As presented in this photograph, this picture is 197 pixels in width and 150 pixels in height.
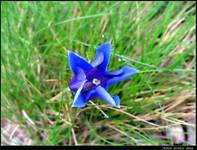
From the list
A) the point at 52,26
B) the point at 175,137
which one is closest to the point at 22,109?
the point at 52,26

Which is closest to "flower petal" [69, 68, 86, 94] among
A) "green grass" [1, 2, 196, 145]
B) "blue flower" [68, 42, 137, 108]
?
"blue flower" [68, 42, 137, 108]

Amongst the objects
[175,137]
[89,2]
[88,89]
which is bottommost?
[175,137]

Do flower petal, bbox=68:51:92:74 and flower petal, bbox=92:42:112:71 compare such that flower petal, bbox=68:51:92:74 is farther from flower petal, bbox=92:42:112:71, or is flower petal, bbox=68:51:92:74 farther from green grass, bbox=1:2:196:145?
green grass, bbox=1:2:196:145

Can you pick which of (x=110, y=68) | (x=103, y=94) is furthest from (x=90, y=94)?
(x=110, y=68)

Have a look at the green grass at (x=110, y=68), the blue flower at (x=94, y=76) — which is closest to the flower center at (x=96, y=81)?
the blue flower at (x=94, y=76)

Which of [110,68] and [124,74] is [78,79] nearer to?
[124,74]

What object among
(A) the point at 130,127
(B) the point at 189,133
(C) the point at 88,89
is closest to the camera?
(C) the point at 88,89

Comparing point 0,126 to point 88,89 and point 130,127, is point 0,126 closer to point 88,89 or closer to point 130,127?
point 130,127
